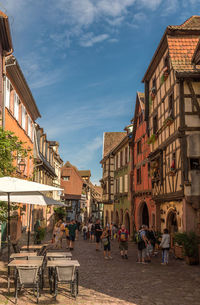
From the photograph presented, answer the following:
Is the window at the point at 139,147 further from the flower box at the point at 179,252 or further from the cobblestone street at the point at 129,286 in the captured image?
the cobblestone street at the point at 129,286

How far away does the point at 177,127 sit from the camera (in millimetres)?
16078

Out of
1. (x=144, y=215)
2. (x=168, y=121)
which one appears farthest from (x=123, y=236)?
(x=144, y=215)

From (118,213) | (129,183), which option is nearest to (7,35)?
(129,183)

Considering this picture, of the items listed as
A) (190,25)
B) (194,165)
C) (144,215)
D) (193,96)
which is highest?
(190,25)

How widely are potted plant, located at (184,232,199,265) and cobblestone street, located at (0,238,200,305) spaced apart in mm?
393

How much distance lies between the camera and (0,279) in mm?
9047

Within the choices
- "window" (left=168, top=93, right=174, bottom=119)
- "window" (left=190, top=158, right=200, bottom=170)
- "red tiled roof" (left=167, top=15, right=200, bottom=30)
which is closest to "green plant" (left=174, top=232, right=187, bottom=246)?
"window" (left=190, top=158, right=200, bottom=170)

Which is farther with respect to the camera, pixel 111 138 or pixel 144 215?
pixel 111 138

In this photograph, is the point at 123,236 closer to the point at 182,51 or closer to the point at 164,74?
the point at 164,74

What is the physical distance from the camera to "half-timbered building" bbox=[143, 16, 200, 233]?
15016 mm

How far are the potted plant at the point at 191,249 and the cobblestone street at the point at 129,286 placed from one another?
39 cm

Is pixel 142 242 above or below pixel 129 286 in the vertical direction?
above

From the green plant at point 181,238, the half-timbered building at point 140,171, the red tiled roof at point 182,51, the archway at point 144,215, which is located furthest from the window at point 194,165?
the archway at point 144,215

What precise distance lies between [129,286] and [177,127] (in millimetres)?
9130
